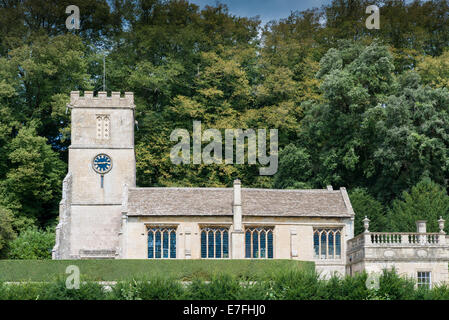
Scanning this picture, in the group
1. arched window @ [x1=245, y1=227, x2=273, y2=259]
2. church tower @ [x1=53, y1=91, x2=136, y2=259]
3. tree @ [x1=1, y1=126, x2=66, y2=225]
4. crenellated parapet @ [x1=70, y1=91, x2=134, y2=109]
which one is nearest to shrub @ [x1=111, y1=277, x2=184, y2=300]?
arched window @ [x1=245, y1=227, x2=273, y2=259]

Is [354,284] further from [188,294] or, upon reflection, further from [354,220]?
[354,220]

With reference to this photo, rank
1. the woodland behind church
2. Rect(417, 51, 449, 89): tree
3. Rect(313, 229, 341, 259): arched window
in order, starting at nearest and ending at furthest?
Rect(313, 229, 341, 259): arched window, the woodland behind church, Rect(417, 51, 449, 89): tree

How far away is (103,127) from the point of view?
189ft

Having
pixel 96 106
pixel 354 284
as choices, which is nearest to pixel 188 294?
pixel 354 284

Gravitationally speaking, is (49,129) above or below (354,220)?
above

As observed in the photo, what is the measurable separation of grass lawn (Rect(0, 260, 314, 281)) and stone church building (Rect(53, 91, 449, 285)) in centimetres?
535

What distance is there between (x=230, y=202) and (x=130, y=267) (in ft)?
34.4

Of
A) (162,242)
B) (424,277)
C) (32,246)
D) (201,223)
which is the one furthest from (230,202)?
(32,246)

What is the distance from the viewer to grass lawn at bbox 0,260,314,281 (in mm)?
44969

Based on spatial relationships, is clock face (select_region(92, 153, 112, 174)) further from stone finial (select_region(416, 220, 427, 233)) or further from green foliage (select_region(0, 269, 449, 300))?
stone finial (select_region(416, 220, 427, 233))

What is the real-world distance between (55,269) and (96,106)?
16265 mm

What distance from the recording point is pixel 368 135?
6309 centimetres

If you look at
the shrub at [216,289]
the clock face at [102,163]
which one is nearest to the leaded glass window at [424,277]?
the shrub at [216,289]

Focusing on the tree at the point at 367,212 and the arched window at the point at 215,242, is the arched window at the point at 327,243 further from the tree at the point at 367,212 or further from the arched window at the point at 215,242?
the arched window at the point at 215,242
